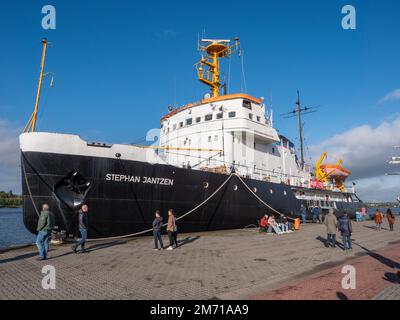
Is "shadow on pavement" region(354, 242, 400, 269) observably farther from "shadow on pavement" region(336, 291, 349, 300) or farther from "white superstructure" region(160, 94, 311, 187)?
"white superstructure" region(160, 94, 311, 187)

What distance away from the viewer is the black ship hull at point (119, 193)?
468 inches

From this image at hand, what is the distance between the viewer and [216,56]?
24.5 m

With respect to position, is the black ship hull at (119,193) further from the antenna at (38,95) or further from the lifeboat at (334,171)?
the lifeboat at (334,171)

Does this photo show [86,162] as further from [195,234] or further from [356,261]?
[356,261]

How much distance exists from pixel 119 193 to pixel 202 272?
6578 millimetres

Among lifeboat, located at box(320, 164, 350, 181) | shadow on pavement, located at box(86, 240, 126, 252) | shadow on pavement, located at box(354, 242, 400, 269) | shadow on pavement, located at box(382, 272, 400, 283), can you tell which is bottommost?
shadow on pavement, located at box(354, 242, 400, 269)

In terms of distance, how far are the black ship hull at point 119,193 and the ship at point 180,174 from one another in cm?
4

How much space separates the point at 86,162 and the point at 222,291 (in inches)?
339

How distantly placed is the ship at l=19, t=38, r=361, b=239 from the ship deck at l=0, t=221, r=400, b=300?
1682 millimetres

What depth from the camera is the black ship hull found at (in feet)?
39.0

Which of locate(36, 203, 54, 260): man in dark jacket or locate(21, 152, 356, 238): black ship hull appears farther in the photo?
locate(21, 152, 356, 238): black ship hull

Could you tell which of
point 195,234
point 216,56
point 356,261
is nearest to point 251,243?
point 195,234

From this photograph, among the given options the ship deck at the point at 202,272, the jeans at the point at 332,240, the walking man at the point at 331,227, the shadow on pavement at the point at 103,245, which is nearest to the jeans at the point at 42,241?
the ship deck at the point at 202,272

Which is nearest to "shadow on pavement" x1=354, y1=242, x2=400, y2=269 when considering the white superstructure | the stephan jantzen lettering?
the stephan jantzen lettering
